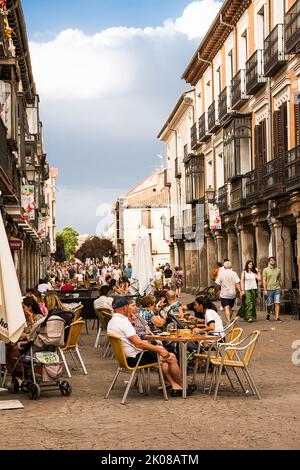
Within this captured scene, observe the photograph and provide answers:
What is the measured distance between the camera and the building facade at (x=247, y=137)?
25.9 m

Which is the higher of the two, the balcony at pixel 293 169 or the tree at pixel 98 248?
the tree at pixel 98 248

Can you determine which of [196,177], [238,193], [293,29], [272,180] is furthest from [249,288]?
[196,177]

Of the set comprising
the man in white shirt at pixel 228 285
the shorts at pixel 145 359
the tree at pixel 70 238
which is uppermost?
the tree at pixel 70 238

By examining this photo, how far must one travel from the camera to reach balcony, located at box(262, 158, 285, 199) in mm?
25508

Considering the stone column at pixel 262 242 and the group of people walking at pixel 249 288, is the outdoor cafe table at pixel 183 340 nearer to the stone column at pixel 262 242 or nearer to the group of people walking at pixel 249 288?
the group of people walking at pixel 249 288

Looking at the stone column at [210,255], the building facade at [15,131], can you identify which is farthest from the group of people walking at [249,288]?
the stone column at [210,255]

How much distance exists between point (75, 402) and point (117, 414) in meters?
1.11

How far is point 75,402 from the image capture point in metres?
10.1

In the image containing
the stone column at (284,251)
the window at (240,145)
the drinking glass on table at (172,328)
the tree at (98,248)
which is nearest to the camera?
the drinking glass on table at (172,328)

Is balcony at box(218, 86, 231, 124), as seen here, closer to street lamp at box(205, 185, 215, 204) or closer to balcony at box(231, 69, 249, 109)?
balcony at box(231, 69, 249, 109)

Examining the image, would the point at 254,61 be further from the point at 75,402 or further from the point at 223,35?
the point at 75,402

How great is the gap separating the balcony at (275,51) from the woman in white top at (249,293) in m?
7.00

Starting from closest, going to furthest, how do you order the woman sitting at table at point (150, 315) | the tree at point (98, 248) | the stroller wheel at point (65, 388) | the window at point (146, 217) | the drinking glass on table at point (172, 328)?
the stroller wheel at point (65, 388)
the drinking glass on table at point (172, 328)
the woman sitting at table at point (150, 315)
the window at point (146, 217)
the tree at point (98, 248)

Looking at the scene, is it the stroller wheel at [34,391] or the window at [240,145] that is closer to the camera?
the stroller wheel at [34,391]
